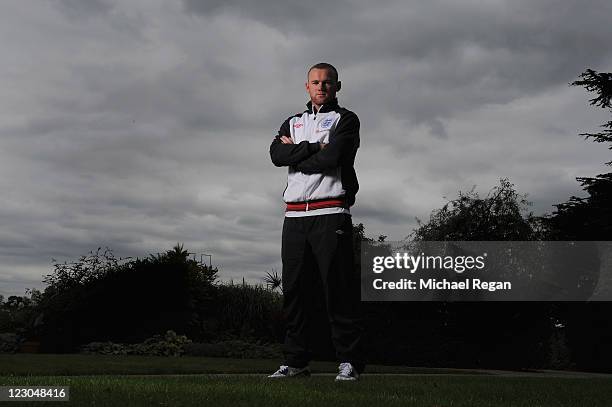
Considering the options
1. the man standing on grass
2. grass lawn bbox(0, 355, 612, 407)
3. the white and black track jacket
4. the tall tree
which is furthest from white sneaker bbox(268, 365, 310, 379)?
the tall tree

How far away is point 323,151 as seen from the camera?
7207 mm

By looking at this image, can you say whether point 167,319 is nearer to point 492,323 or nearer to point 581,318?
point 492,323

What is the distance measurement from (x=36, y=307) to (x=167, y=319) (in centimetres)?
418

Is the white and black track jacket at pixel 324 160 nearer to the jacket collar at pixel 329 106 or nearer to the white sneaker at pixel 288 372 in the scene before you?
the jacket collar at pixel 329 106

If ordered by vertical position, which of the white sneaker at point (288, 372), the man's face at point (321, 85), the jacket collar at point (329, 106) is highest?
the man's face at point (321, 85)

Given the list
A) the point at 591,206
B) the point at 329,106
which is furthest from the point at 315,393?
the point at 591,206

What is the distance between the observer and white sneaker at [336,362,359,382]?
713cm

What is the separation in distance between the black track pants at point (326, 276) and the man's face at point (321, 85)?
1.20 m

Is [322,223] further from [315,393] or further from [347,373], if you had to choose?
[315,393]

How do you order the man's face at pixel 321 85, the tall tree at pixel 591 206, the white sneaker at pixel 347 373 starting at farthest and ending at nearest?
the tall tree at pixel 591 206, the man's face at pixel 321 85, the white sneaker at pixel 347 373

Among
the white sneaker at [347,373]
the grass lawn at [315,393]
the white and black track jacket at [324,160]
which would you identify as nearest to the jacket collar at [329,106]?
the white and black track jacket at [324,160]

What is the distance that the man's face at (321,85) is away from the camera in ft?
24.8

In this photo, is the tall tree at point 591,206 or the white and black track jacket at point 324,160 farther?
the tall tree at point 591,206

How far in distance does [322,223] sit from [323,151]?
67 centimetres
